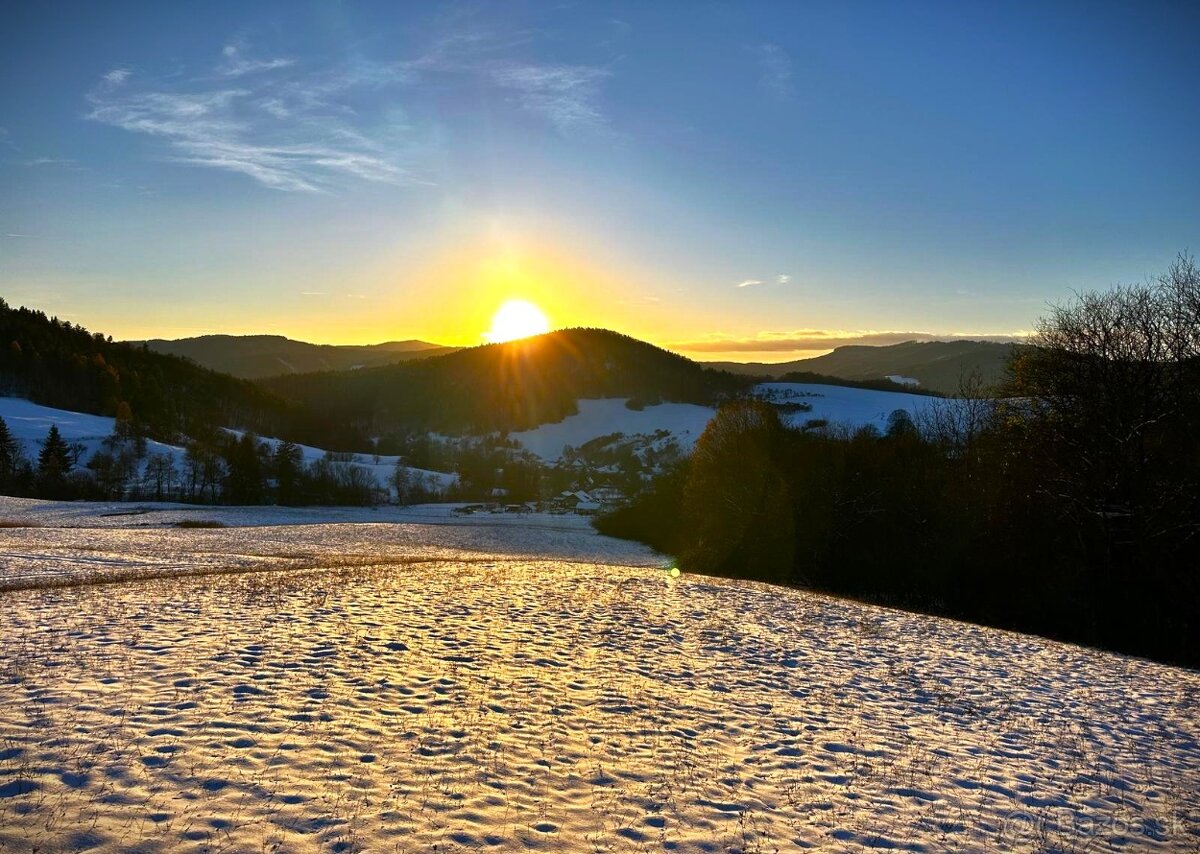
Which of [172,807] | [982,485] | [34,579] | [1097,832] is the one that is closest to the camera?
[172,807]

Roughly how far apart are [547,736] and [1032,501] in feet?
94.7

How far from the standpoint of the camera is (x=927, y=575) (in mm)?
37656

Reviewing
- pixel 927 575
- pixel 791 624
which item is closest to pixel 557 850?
pixel 791 624

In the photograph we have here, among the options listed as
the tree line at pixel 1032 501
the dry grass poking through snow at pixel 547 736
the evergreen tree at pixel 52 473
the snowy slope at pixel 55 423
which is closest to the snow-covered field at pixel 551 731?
the dry grass poking through snow at pixel 547 736

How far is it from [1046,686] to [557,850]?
1377 cm

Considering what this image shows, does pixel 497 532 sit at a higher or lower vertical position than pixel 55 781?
lower

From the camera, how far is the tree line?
25.7 m

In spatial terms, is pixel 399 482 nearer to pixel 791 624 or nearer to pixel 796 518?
pixel 796 518

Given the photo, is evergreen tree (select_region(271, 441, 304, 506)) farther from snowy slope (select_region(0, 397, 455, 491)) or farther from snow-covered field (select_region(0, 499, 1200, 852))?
snow-covered field (select_region(0, 499, 1200, 852))

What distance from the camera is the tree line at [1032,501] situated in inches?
1013

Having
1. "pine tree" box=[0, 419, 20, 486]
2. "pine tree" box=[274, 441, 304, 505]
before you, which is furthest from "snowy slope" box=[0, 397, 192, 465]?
"pine tree" box=[274, 441, 304, 505]

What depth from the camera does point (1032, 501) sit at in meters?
30.6

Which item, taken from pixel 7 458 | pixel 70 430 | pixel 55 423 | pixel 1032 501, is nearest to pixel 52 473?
pixel 7 458

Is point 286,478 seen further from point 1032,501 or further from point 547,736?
point 547,736
